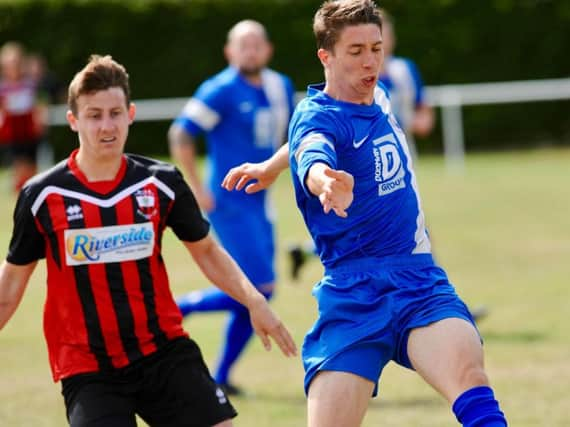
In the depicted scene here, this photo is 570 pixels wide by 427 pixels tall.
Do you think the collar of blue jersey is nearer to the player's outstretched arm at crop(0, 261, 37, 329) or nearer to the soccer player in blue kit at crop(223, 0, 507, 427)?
the soccer player in blue kit at crop(223, 0, 507, 427)

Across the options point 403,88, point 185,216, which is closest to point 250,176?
point 185,216

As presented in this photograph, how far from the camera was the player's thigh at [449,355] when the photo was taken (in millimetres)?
4402

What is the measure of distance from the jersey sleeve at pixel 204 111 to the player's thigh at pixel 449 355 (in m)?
3.89

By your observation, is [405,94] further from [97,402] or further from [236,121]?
[97,402]

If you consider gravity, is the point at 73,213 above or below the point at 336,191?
below

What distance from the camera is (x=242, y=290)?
198 inches

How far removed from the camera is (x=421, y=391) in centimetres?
750

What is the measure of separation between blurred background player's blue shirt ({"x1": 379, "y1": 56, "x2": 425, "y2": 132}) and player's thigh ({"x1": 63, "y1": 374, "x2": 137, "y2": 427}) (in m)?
5.00

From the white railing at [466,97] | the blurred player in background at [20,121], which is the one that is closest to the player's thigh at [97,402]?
the blurred player in background at [20,121]

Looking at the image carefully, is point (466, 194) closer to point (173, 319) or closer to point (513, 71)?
point (513, 71)

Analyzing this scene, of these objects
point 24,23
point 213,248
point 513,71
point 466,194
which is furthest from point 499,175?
point 213,248

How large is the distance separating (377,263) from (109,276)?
3.44ft

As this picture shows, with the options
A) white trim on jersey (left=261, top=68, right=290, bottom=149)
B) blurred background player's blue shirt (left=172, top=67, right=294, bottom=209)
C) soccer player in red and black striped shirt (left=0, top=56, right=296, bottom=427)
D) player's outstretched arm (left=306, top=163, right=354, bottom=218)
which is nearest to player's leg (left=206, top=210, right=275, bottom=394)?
blurred background player's blue shirt (left=172, top=67, right=294, bottom=209)

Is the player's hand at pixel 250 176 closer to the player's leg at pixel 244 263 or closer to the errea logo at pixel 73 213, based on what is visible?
the errea logo at pixel 73 213
